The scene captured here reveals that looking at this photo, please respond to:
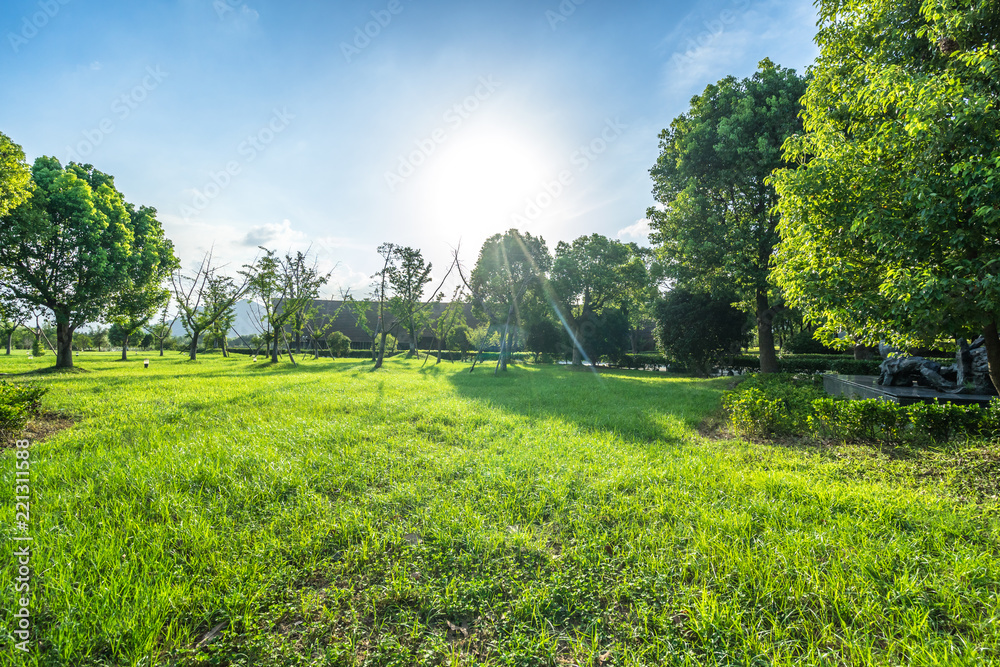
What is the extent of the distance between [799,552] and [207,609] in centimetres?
415

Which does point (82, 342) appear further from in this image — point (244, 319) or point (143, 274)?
point (143, 274)

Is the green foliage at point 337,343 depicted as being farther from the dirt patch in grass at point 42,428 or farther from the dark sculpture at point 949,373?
the dark sculpture at point 949,373

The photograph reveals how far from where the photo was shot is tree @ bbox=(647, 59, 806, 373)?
13672 mm

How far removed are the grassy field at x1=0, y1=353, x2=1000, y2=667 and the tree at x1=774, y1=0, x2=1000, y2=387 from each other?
2.36 m

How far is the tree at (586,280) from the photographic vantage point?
28.7 metres

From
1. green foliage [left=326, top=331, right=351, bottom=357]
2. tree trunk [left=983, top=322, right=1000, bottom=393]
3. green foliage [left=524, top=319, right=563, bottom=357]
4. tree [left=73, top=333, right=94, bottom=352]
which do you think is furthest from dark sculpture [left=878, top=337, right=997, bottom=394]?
tree [left=73, top=333, right=94, bottom=352]

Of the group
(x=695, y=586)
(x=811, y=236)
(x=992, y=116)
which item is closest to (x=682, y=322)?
(x=811, y=236)

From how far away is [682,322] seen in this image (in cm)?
2195

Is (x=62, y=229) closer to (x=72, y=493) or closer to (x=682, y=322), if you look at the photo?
(x=72, y=493)

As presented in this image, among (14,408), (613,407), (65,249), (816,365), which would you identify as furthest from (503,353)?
(65,249)

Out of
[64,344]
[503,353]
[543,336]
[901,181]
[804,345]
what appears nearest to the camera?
[901,181]

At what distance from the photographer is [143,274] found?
18.2m

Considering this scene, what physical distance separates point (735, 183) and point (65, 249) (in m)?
27.1

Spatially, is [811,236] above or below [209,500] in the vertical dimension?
above
